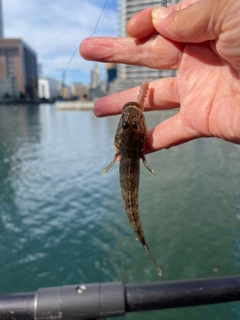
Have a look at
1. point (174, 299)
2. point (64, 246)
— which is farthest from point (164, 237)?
point (174, 299)

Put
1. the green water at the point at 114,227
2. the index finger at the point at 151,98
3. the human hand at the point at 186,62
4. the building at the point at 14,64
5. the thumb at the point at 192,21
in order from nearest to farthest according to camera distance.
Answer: the thumb at the point at 192,21 < the human hand at the point at 186,62 < the index finger at the point at 151,98 < the green water at the point at 114,227 < the building at the point at 14,64

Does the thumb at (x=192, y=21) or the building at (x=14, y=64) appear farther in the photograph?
the building at (x=14, y=64)

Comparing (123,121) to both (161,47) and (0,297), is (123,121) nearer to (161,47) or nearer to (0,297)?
(161,47)

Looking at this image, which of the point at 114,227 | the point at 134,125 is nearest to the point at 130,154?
the point at 134,125

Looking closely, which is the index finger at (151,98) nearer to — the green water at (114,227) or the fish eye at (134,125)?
the fish eye at (134,125)

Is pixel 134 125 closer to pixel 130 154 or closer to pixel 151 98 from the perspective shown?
pixel 130 154

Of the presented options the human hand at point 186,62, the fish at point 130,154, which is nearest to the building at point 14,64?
the human hand at point 186,62
